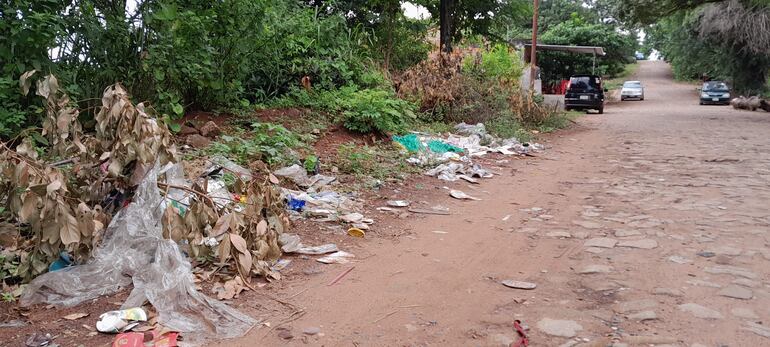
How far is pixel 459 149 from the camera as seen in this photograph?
31.9 ft

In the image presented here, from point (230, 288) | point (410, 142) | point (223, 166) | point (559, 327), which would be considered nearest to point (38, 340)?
point (230, 288)

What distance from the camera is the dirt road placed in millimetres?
3279

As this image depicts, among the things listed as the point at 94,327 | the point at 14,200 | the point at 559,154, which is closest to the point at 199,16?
the point at 14,200

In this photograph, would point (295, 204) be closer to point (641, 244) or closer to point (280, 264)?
point (280, 264)

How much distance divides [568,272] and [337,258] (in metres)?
1.75

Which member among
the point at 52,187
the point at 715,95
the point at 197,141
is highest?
the point at 52,187

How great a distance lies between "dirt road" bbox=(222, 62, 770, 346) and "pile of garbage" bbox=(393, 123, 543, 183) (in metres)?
0.47

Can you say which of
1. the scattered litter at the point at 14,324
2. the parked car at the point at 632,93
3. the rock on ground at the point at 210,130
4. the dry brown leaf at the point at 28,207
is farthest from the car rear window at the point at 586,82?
the scattered litter at the point at 14,324

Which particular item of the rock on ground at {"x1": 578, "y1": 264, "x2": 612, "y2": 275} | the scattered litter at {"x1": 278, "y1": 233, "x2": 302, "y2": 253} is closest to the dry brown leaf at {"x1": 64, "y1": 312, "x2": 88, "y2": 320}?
the scattered litter at {"x1": 278, "y1": 233, "x2": 302, "y2": 253}

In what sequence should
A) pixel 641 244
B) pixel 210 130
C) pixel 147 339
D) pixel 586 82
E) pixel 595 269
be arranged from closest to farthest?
1. pixel 147 339
2. pixel 595 269
3. pixel 641 244
4. pixel 210 130
5. pixel 586 82

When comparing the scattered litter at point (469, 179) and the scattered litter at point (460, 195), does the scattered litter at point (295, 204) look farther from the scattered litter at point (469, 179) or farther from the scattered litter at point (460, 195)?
the scattered litter at point (469, 179)

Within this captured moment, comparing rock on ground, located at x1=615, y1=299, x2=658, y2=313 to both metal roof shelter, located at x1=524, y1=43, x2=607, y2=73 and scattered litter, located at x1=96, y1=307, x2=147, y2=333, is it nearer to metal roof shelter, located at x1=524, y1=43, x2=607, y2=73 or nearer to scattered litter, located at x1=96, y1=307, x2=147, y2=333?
scattered litter, located at x1=96, y1=307, x2=147, y2=333

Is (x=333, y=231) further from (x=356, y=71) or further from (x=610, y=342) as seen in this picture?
(x=356, y=71)

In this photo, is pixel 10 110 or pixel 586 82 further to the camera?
pixel 586 82
